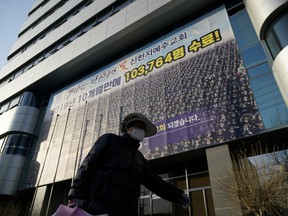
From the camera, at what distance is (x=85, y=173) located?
195 centimetres

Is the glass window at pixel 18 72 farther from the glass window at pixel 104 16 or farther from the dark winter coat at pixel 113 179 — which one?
the dark winter coat at pixel 113 179

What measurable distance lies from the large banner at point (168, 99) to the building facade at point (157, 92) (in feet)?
0.15

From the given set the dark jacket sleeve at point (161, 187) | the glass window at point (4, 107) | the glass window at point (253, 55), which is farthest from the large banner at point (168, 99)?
the glass window at point (4, 107)

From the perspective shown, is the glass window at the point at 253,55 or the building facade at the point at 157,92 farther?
the glass window at the point at 253,55

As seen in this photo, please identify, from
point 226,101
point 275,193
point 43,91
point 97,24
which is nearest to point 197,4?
point 226,101

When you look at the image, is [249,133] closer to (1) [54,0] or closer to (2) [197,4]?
(2) [197,4]

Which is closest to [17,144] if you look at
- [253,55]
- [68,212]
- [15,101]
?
[15,101]

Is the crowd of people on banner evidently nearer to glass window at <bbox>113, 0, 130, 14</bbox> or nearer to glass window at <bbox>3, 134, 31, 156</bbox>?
glass window at <bbox>113, 0, 130, 14</bbox>

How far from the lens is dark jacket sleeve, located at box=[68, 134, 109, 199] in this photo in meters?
1.83

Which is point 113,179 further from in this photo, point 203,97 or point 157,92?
point 157,92

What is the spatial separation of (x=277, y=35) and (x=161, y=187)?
785cm

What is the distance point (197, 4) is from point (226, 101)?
640 cm

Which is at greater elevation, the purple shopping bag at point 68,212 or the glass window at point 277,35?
the glass window at point 277,35

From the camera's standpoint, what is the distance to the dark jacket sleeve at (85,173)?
183 centimetres
